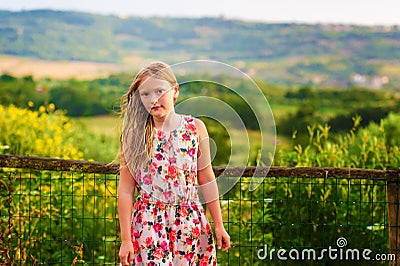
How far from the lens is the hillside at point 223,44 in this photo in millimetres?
10117

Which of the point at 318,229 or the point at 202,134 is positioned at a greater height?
the point at 202,134

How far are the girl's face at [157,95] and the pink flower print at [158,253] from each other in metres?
0.44

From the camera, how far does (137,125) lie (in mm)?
Result: 2275

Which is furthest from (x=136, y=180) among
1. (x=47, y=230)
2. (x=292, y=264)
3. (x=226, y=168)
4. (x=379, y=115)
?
(x=379, y=115)

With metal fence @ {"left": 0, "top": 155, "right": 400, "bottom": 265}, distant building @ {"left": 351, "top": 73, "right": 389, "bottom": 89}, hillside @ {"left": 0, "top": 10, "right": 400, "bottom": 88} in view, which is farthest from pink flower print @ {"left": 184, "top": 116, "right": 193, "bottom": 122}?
distant building @ {"left": 351, "top": 73, "right": 389, "bottom": 89}

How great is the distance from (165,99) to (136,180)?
30cm

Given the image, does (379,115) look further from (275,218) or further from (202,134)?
(202,134)

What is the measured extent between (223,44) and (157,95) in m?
8.27

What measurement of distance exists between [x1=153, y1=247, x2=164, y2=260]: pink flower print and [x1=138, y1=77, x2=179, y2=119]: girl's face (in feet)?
1.44

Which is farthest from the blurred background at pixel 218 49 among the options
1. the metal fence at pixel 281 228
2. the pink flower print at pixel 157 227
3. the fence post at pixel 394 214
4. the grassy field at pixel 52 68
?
the pink flower print at pixel 157 227

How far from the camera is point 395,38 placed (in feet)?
34.5

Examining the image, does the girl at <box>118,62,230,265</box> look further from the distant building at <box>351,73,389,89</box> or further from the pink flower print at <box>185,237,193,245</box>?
the distant building at <box>351,73,389,89</box>

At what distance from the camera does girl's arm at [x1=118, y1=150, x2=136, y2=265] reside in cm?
221

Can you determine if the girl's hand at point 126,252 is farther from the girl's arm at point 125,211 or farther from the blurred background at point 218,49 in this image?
the blurred background at point 218,49
